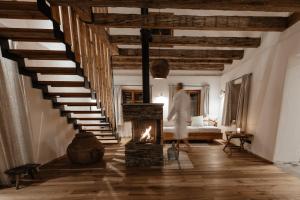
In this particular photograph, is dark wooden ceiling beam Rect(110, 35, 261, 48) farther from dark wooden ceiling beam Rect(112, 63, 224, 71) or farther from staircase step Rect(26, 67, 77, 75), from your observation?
dark wooden ceiling beam Rect(112, 63, 224, 71)

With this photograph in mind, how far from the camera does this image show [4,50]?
2512 mm

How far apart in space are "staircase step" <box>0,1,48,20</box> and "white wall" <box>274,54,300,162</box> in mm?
4088

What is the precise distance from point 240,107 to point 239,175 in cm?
229

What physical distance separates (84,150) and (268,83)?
4.10 meters

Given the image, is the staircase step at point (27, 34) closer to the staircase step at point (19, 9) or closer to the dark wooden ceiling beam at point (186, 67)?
the staircase step at point (19, 9)

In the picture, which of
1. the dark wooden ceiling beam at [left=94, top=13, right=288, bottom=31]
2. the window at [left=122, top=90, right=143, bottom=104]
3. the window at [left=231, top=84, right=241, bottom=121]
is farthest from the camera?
the window at [left=122, top=90, right=143, bottom=104]

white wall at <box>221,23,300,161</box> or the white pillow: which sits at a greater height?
white wall at <box>221,23,300,161</box>

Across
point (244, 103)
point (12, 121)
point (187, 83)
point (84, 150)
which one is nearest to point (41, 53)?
point (12, 121)

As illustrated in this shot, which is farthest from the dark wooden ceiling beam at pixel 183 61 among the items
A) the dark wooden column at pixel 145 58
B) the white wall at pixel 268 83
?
the dark wooden column at pixel 145 58

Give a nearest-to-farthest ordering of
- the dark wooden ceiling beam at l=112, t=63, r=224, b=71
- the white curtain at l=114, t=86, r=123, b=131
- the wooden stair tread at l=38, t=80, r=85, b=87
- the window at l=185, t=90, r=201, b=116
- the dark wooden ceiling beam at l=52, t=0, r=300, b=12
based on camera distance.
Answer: the dark wooden ceiling beam at l=52, t=0, r=300, b=12, the wooden stair tread at l=38, t=80, r=85, b=87, the dark wooden ceiling beam at l=112, t=63, r=224, b=71, the white curtain at l=114, t=86, r=123, b=131, the window at l=185, t=90, r=201, b=116

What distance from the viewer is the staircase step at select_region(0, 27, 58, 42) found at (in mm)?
2214

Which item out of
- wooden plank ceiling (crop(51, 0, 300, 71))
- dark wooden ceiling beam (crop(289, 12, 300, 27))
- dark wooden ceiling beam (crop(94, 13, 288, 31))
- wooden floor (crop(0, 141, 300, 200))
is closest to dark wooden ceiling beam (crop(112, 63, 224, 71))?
wooden plank ceiling (crop(51, 0, 300, 71))

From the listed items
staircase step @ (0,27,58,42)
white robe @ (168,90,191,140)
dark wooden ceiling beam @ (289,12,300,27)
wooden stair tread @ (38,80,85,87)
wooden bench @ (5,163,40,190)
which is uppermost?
dark wooden ceiling beam @ (289,12,300,27)

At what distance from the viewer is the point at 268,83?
3639 millimetres
